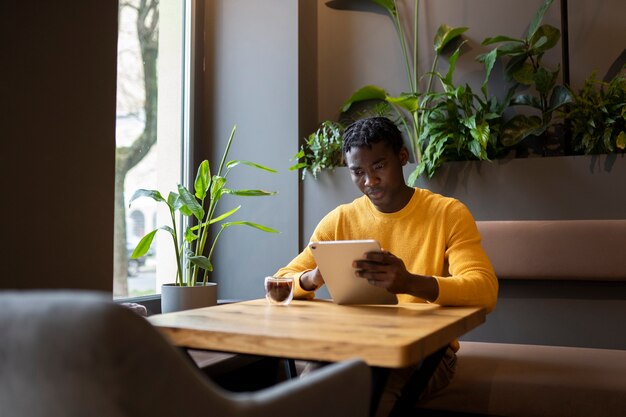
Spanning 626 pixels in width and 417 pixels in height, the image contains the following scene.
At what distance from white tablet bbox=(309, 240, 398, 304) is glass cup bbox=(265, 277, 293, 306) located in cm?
15

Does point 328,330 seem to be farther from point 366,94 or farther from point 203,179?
point 366,94

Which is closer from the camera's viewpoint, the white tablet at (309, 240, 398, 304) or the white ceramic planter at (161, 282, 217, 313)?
the white tablet at (309, 240, 398, 304)

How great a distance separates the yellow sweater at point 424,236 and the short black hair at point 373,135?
20cm

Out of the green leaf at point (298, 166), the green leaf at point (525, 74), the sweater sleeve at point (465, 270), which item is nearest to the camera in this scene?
the sweater sleeve at point (465, 270)

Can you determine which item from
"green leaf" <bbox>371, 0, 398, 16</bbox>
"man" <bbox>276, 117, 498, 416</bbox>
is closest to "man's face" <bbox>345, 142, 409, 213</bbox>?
"man" <bbox>276, 117, 498, 416</bbox>

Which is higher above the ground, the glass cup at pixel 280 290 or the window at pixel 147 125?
the window at pixel 147 125

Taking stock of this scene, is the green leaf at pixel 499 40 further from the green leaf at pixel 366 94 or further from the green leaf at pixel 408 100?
the green leaf at pixel 366 94

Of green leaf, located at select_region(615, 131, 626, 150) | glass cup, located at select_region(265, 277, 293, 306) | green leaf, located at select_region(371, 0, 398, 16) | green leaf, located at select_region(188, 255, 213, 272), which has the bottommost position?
glass cup, located at select_region(265, 277, 293, 306)

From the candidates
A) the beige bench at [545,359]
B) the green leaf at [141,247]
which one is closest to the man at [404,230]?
the beige bench at [545,359]

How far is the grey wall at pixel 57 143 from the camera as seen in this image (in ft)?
6.57

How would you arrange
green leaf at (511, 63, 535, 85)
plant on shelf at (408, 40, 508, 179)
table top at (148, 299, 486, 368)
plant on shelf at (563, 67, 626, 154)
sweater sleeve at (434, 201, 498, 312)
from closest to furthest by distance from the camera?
table top at (148, 299, 486, 368) → sweater sleeve at (434, 201, 498, 312) → plant on shelf at (563, 67, 626, 154) → plant on shelf at (408, 40, 508, 179) → green leaf at (511, 63, 535, 85)

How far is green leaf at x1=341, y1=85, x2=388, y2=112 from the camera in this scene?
3320 mm

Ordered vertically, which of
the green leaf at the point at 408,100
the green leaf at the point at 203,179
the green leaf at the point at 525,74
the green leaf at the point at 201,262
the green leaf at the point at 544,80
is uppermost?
the green leaf at the point at 525,74

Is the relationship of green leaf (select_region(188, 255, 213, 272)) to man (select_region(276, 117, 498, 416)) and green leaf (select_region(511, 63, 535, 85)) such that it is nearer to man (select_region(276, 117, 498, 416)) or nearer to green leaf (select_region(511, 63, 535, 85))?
man (select_region(276, 117, 498, 416))
